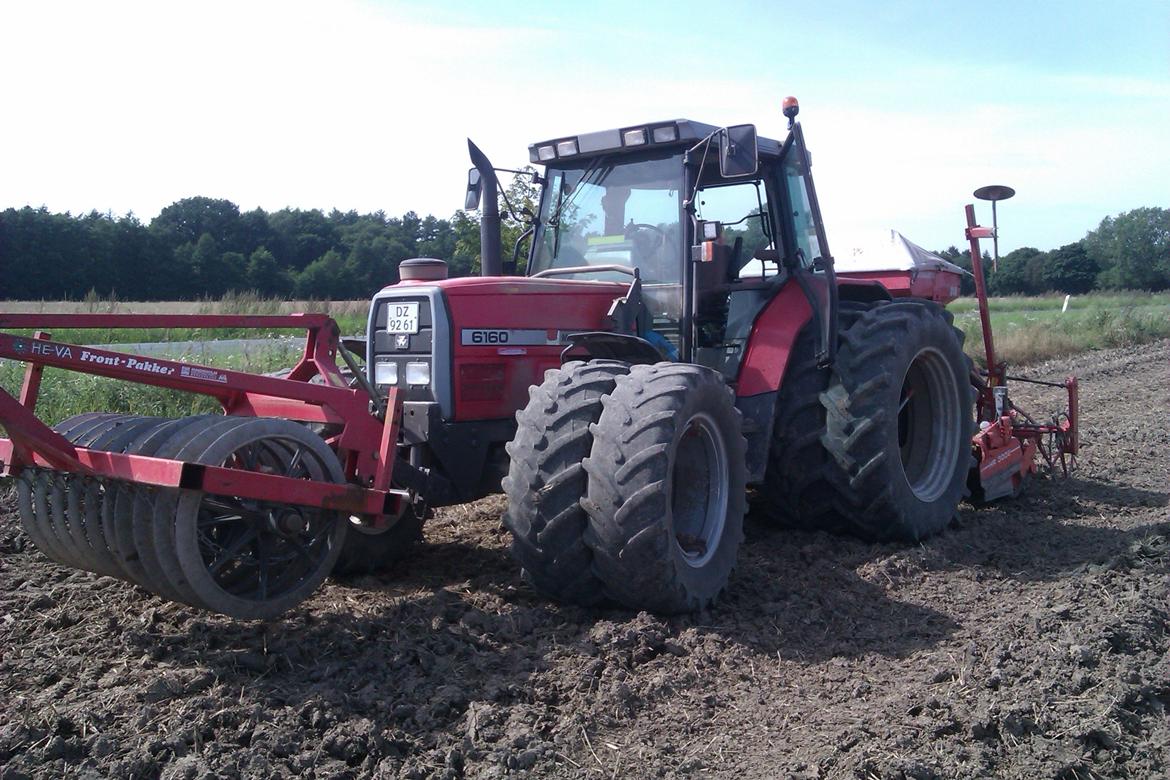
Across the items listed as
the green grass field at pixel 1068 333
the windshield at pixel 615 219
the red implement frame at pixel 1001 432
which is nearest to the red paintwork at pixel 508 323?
the windshield at pixel 615 219

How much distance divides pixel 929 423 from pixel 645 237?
2345 mm

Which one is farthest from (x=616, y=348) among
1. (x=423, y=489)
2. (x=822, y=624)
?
(x=822, y=624)

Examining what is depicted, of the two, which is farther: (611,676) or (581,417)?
(581,417)

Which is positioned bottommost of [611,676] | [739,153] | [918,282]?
[611,676]

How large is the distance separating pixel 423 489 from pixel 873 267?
5294mm

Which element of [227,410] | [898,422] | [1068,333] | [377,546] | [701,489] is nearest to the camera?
[227,410]

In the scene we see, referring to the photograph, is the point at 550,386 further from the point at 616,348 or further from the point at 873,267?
the point at 873,267

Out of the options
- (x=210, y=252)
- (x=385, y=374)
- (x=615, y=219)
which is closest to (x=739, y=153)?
(x=615, y=219)

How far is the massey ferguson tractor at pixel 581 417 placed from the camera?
13.2 feet

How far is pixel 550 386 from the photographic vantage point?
458 cm

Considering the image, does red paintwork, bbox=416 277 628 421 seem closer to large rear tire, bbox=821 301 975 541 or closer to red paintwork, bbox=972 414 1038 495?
A: large rear tire, bbox=821 301 975 541

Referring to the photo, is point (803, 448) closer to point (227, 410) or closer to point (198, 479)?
point (227, 410)

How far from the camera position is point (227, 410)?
4.77 m

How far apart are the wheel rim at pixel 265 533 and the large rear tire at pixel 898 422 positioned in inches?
112
